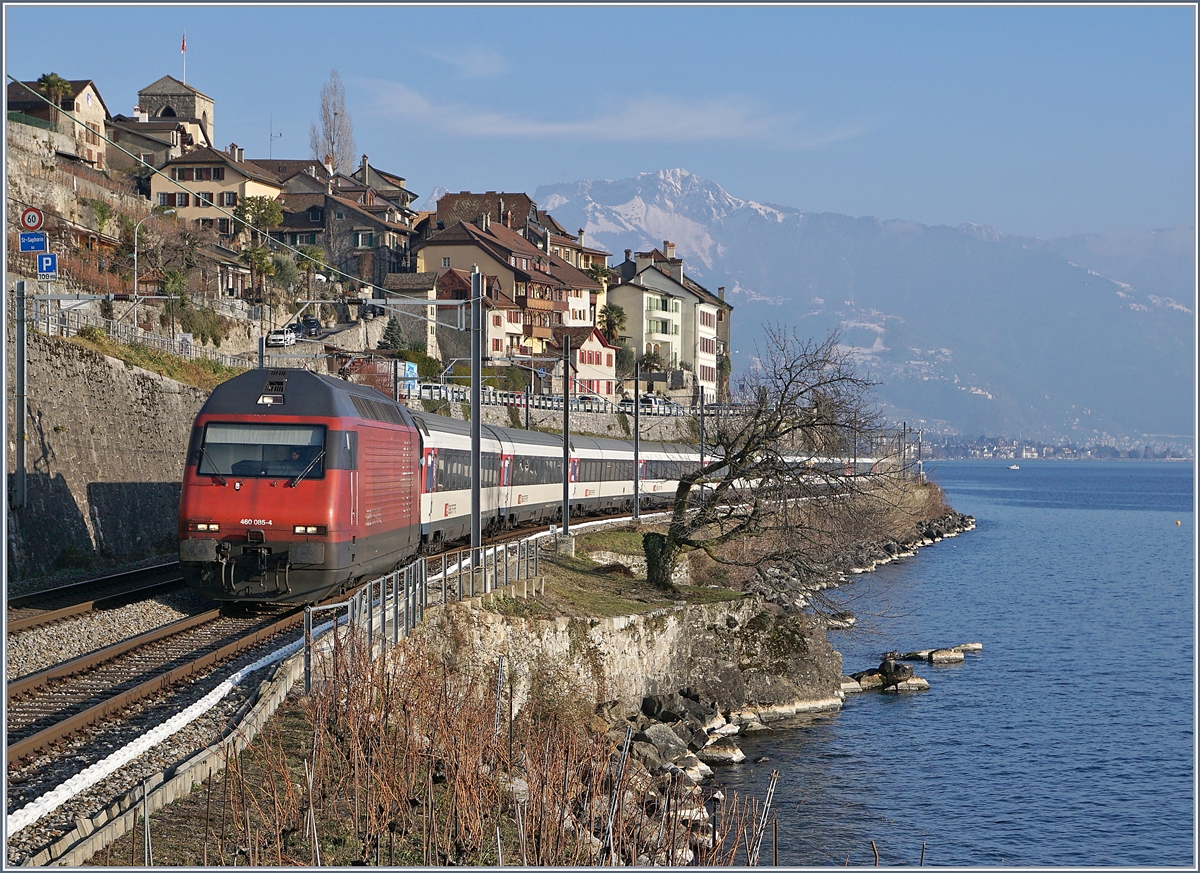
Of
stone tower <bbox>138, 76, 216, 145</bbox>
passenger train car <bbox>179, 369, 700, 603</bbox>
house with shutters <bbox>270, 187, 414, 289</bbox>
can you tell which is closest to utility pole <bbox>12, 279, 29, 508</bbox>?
passenger train car <bbox>179, 369, 700, 603</bbox>

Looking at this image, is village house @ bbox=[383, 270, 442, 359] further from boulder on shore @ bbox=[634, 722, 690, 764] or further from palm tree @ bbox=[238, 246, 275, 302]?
boulder on shore @ bbox=[634, 722, 690, 764]

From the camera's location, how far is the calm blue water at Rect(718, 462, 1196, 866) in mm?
21453

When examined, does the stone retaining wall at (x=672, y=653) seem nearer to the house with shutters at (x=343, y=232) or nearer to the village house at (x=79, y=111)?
the village house at (x=79, y=111)

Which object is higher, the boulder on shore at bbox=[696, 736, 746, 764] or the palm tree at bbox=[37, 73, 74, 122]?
the palm tree at bbox=[37, 73, 74, 122]

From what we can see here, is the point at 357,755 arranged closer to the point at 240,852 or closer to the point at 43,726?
the point at 240,852

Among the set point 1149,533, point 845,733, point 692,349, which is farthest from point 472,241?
point 845,733

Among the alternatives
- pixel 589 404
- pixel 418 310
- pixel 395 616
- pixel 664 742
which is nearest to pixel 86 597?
pixel 395 616

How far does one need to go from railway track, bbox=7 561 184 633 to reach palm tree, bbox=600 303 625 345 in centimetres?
8698

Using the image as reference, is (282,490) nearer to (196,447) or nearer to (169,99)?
(196,447)

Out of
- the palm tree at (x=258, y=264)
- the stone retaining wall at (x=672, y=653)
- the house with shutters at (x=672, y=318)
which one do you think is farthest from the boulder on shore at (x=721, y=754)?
the house with shutters at (x=672, y=318)

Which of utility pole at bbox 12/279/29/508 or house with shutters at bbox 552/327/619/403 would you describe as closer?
utility pole at bbox 12/279/29/508

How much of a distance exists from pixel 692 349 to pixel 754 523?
91154 millimetres

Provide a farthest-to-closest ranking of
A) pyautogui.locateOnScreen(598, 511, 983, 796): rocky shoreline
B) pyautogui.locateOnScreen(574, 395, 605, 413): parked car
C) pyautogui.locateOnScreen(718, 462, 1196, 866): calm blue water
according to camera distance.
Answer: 1. pyautogui.locateOnScreen(574, 395, 605, 413): parked car
2. pyautogui.locateOnScreen(598, 511, 983, 796): rocky shoreline
3. pyautogui.locateOnScreen(718, 462, 1196, 866): calm blue water

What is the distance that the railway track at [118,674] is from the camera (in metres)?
12.4
